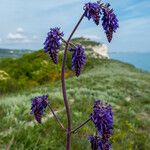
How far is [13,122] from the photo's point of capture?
31.4 feet

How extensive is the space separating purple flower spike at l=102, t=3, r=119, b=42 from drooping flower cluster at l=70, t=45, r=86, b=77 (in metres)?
0.32

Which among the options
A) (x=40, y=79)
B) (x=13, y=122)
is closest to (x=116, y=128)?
(x=13, y=122)

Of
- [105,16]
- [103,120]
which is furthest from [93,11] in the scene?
[103,120]

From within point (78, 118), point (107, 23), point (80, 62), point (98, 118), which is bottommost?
point (78, 118)

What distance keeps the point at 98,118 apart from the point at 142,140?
7321 mm

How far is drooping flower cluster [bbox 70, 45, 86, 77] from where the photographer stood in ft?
12.4

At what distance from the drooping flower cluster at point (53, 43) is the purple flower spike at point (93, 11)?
12.0 inches

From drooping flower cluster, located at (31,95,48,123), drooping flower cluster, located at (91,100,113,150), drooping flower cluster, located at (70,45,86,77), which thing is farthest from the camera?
drooping flower cluster, located at (31,95,48,123)

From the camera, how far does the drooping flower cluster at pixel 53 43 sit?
3658 millimetres

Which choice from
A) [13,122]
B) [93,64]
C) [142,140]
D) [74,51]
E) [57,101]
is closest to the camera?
[74,51]

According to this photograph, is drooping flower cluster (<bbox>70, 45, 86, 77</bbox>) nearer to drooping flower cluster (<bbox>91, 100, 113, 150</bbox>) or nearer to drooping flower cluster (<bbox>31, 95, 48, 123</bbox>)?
drooping flower cluster (<bbox>91, 100, 113, 150</bbox>)

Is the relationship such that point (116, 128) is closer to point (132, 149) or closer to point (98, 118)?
point (132, 149)

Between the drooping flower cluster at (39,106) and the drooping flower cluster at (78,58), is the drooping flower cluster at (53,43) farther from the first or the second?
the drooping flower cluster at (39,106)

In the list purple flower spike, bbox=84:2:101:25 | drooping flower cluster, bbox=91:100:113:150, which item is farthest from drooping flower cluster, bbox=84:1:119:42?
drooping flower cluster, bbox=91:100:113:150
